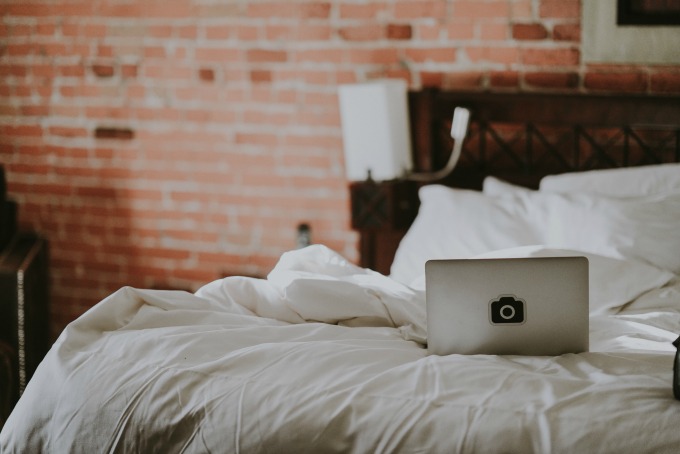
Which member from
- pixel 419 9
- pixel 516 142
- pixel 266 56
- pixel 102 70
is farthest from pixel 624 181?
pixel 102 70

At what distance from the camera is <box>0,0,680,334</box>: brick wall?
3064mm

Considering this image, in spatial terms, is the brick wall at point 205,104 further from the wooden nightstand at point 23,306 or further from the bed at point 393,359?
the bed at point 393,359

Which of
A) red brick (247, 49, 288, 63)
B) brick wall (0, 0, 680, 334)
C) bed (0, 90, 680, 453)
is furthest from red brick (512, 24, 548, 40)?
red brick (247, 49, 288, 63)

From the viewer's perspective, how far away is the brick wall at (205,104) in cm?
306

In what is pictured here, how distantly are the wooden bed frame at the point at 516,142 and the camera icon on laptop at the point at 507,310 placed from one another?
4.00ft

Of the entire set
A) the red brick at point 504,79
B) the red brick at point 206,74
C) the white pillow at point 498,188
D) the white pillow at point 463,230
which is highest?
the red brick at point 206,74

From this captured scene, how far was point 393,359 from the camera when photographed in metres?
1.74

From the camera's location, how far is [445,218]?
2672 millimetres

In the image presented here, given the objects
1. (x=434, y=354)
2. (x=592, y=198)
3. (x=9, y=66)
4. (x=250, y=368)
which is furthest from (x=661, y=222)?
(x=9, y=66)

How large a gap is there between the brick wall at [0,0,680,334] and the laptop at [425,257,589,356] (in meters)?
1.43

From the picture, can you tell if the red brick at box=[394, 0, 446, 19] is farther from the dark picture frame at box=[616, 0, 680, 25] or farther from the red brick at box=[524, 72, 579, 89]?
the dark picture frame at box=[616, 0, 680, 25]

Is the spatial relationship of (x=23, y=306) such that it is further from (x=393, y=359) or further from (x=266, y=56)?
(x=393, y=359)

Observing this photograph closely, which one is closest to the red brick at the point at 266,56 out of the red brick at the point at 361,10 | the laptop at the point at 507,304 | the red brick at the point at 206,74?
the red brick at the point at 206,74

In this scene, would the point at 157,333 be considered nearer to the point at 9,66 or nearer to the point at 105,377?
the point at 105,377
